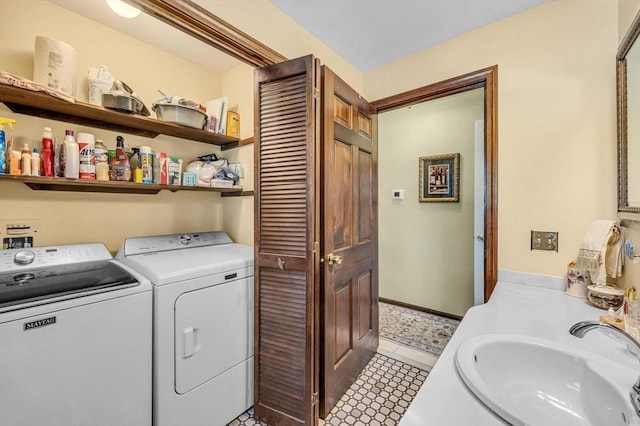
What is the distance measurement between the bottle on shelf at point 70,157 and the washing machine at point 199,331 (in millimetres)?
483

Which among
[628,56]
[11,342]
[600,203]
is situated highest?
[628,56]

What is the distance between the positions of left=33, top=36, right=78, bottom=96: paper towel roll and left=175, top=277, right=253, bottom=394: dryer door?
52.5 inches

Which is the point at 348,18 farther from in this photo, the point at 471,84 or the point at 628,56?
the point at 628,56

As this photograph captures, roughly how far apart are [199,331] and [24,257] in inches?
36.4

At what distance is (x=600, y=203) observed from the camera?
144 cm

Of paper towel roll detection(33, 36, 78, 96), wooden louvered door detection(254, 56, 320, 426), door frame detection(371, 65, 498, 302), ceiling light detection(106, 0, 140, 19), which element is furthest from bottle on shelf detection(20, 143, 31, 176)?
door frame detection(371, 65, 498, 302)

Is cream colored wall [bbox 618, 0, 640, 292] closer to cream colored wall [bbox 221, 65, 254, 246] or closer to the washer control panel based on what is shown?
cream colored wall [bbox 221, 65, 254, 246]

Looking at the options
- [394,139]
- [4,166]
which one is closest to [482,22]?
[394,139]

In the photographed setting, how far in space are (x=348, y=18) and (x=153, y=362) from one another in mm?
2226

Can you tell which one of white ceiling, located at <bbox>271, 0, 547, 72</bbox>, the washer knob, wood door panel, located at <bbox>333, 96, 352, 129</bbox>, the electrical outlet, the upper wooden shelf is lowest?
the washer knob

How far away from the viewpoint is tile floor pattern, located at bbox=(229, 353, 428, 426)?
1604mm

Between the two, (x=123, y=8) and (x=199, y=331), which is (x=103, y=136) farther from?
(x=199, y=331)

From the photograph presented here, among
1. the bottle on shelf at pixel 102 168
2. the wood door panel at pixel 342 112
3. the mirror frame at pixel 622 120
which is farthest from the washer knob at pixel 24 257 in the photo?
the mirror frame at pixel 622 120

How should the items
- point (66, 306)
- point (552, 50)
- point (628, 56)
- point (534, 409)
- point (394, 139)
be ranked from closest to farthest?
point (534, 409), point (66, 306), point (628, 56), point (552, 50), point (394, 139)
